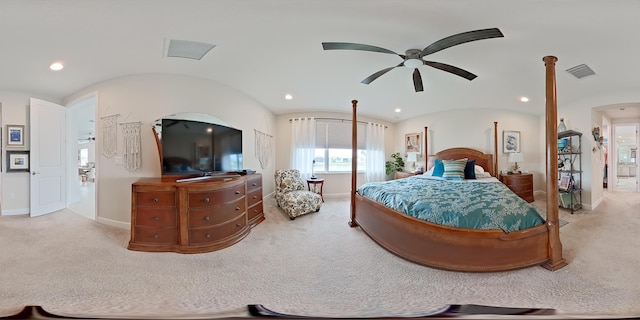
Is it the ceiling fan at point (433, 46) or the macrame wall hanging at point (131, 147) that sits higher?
the ceiling fan at point (433, 46)

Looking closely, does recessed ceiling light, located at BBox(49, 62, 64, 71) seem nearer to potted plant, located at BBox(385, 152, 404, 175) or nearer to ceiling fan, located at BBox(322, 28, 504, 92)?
ceiling fan, located at BBox(322, 28, 504, 92)

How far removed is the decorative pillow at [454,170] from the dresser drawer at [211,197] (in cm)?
A: 368

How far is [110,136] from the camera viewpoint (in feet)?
10.6

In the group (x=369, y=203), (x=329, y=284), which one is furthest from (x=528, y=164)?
(x=329, y=284)

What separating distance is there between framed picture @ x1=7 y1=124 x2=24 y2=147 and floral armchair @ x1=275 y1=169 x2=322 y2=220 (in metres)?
4.35

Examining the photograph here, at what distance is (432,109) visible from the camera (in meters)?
5.34

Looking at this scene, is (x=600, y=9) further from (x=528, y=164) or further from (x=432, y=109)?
(x=528, y=164)

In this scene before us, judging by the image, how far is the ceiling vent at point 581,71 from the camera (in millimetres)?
3076

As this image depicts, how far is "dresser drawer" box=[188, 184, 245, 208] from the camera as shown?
94.2 inches

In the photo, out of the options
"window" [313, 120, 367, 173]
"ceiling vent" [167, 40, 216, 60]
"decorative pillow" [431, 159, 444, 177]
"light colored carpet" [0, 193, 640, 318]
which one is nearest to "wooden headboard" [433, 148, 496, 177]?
"decorative pillow" [431, 159, 444, 177]

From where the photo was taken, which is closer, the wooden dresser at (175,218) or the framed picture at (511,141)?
the wooden dresser at (175,218)

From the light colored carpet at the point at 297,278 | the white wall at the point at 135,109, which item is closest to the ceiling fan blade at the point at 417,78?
the light colored carpet at the point at 297,278

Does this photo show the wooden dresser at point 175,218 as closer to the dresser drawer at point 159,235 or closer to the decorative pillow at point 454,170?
the dresser drawer at point 159,235

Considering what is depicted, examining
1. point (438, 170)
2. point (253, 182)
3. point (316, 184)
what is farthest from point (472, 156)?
point (253, 182)
